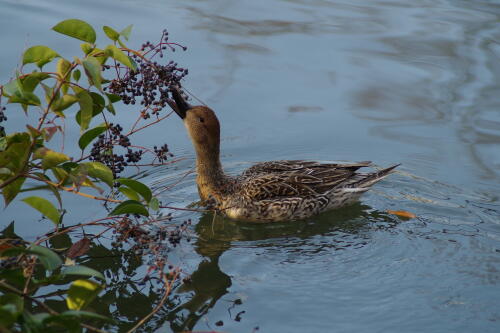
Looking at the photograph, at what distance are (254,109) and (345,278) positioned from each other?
3441mm

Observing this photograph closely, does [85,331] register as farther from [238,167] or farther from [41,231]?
[238,167]

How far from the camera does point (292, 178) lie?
755 centimetres

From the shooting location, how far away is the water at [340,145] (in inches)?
222

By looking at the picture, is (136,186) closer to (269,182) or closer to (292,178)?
(269,182)

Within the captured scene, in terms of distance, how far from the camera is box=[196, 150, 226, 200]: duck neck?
25.1 feet

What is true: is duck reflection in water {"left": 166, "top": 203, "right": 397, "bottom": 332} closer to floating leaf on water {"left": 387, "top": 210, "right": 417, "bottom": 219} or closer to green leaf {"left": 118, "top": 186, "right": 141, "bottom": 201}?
floating leaf on water {"left": 387, "top": 210, "right": 417, "bottom": 219}

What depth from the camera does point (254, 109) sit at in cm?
903

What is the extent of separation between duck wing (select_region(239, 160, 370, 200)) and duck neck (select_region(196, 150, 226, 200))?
253mm

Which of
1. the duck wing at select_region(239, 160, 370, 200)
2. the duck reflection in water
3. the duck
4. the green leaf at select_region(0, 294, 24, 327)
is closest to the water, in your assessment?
the duck reflection in water

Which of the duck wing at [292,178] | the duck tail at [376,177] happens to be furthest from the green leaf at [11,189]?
the duck tail at [376,177]

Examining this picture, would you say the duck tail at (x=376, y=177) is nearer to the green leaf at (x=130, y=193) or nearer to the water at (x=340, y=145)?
the water at (x=340, y=145)

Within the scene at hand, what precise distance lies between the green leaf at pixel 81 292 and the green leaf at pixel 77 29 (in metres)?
1.56

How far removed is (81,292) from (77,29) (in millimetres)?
1636

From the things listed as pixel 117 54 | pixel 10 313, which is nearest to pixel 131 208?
pixel 117 54
